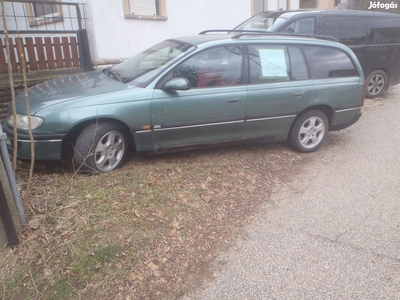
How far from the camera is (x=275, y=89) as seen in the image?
189 inches

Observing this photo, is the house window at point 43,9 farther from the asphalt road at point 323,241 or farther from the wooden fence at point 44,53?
the asphalt road at point 323,241

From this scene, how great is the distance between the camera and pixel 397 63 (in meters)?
8.95

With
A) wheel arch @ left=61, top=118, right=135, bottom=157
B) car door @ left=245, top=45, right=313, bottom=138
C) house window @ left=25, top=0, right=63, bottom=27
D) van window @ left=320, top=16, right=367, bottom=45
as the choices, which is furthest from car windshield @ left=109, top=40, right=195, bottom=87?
house window @ left=25, top=0, right=63, bottom=27

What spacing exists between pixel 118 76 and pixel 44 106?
1.19m

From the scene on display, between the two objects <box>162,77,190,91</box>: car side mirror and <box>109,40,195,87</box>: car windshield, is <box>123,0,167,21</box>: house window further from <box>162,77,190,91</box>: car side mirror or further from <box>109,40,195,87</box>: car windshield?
<box>162,77,190,91</box>: car side mirror

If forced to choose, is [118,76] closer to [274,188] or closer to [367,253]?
[274,188]

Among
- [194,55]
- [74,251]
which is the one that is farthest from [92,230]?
[194,55]

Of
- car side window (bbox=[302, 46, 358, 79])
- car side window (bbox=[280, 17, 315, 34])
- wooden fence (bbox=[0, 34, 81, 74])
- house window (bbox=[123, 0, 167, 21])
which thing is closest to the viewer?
car side window (bbox=[302, 46, 358, 79])

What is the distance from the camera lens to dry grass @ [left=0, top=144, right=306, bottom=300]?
101 inches

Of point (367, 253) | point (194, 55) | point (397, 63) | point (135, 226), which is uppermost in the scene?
point (194, 55)

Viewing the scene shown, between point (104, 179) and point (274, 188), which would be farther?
point (274, 188)

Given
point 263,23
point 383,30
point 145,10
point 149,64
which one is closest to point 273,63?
point 149,64

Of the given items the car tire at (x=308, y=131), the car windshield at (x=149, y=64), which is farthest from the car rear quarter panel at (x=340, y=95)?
the car windshield at (x=149, y=64)

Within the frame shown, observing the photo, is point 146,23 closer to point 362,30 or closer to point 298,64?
point 362,30
